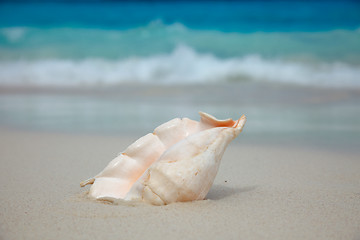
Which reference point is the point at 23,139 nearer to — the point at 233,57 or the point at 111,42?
the point at 233,57

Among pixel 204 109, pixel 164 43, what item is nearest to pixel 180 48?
pixel 164 43

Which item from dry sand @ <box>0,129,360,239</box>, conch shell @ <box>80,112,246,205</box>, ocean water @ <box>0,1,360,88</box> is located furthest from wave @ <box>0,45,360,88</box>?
conch shell @ <box>80,112,246,205</box>

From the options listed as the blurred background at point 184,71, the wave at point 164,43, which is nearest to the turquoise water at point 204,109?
the blurred background at point 184,71

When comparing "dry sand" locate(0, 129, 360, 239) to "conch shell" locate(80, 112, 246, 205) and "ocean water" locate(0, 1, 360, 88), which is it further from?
"ocean water" locate(0, 1, 360, 88)

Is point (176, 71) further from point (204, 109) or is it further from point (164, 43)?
point (204, 109)

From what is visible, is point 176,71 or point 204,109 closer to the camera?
point 204,109

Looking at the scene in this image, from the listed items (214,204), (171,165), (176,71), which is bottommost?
(214,204)
